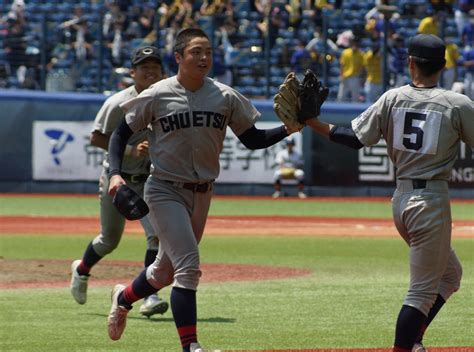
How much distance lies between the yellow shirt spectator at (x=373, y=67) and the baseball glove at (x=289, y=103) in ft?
58.9

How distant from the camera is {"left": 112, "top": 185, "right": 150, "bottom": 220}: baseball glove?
741 centimetres

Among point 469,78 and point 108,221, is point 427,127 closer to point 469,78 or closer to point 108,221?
point 108,221

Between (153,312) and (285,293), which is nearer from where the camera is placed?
(153,312)

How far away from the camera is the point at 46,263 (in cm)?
1390

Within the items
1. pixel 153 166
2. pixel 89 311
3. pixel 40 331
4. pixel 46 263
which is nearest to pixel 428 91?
pixel 153 166

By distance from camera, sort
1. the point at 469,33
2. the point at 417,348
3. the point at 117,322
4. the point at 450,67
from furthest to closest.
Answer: the point at 469,33, the point at 450,67, the point at 117,322, the point at 417,348

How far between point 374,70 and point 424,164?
1869cm

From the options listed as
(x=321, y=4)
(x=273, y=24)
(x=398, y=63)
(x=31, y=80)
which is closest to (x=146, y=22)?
(x=31, y=80)

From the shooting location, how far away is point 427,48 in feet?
22.6

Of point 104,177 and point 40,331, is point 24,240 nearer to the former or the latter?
point 104,177

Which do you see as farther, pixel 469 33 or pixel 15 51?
pixel 15 51

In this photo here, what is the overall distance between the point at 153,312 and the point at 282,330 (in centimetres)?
136

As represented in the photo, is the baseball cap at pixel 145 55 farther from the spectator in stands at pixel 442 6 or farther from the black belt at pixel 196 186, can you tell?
the spectator in stands at pixel 442 6

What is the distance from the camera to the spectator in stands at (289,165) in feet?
87.0
